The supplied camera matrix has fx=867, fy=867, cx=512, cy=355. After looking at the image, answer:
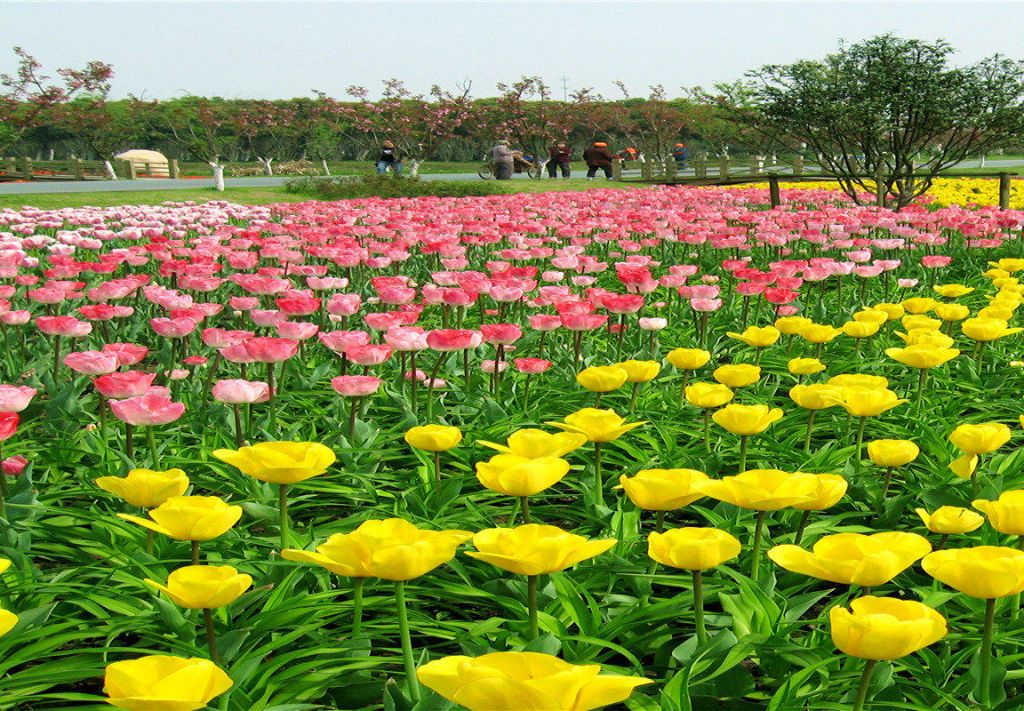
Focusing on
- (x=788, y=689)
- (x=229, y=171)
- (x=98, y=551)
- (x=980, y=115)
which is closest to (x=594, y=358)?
(x=98, y=551)

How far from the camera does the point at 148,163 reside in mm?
38281

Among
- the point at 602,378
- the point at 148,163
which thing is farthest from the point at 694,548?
the point at 148,163

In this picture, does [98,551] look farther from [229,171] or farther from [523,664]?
[229,171]

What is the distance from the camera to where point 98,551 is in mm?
2209

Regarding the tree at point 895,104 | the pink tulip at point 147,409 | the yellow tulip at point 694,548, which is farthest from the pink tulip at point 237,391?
the tree at point 895,104

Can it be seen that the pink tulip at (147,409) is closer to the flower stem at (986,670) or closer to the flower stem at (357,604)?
the flower stem at (357,604)

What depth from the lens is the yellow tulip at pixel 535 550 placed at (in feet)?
3.94

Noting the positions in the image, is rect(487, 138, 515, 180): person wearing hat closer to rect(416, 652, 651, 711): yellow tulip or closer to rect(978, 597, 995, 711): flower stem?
rect(978, 597, 995, 711): flower stem

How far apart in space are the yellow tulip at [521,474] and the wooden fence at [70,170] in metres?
33.2

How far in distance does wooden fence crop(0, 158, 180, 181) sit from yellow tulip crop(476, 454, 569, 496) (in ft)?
109

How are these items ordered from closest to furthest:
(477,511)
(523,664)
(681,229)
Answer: (523,664) < (477,511) < (681,229)

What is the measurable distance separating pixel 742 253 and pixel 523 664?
8.30 metres

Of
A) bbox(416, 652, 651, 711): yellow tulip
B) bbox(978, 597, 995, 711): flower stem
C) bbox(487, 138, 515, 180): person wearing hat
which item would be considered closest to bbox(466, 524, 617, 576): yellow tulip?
bbox(416, 652, 651, 711): yellow tulip

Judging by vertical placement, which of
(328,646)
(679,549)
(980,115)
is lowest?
(328,646)
